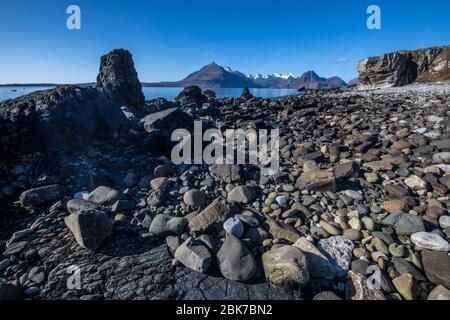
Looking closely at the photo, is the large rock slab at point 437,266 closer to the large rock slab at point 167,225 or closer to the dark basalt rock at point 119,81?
the large rock slab at point 167,225

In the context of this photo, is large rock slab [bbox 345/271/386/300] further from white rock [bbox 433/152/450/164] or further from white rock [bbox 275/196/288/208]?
white rock [bbox 433/152/450/164]

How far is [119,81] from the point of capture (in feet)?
44.0

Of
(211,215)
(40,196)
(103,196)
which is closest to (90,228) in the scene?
(103,196)

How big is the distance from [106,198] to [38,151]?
2.65m

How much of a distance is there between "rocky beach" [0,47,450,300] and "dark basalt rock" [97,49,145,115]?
663cm

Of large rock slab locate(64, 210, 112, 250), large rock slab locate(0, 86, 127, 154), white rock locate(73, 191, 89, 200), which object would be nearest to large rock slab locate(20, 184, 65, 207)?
white rock locate(73, 191, 89, 200)

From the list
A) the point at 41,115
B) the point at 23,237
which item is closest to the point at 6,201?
the point at 23,237

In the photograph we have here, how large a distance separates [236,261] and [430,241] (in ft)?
7.66

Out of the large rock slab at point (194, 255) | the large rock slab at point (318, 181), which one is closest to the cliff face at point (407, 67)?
the large rock slab at point (318, 181)

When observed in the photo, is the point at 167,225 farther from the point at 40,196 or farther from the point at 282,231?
the point at 40,196

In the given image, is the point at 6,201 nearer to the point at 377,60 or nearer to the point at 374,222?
the point at 374,222

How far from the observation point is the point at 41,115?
5.88 m

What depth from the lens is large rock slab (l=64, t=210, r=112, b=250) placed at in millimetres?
3041

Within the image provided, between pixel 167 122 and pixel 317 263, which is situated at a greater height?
pixel 167 122
